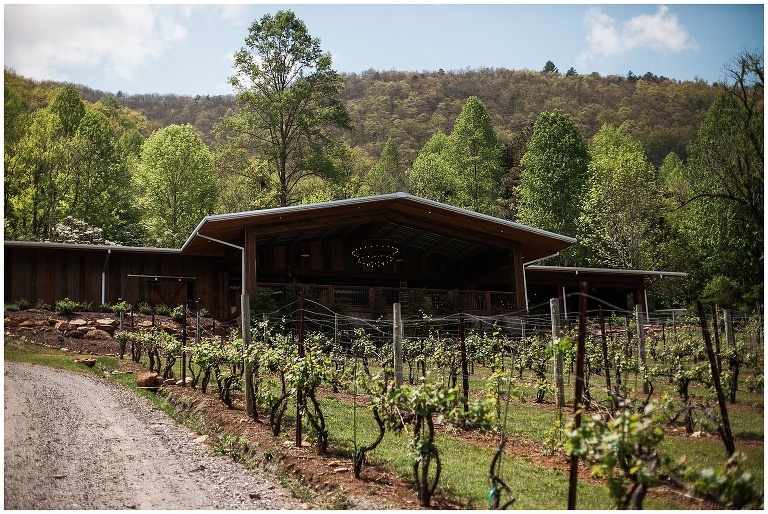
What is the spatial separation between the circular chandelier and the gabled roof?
33cm

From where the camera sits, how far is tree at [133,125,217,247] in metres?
34.6

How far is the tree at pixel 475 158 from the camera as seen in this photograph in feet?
127

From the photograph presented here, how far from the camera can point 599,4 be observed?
39.6 feet

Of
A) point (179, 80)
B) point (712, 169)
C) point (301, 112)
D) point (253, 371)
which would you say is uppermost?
point (301, 112)

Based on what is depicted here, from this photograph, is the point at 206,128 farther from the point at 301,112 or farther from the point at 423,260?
the point at 423,260

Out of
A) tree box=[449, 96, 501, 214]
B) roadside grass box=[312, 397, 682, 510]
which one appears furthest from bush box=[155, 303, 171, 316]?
tree box=[449, 96, 501, 214]

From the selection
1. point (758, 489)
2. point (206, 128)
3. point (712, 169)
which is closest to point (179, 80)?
point (758, 489)

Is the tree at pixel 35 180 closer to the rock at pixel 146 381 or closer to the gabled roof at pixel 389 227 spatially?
the gabled roof at pixel 389 227

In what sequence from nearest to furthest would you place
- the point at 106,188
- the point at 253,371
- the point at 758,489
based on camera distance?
the point at 758,489, the point at 253,371, the point at 106,188

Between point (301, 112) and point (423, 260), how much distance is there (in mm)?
9677

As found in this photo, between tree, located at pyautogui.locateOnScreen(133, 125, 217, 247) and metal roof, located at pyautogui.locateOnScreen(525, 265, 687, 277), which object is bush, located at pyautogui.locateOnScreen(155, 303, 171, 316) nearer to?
tree, located at pyautogui.locateOnScreen(133, 125, 217, 247)

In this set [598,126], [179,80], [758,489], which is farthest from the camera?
[598,126]

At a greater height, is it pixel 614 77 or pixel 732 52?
pixel 614 77

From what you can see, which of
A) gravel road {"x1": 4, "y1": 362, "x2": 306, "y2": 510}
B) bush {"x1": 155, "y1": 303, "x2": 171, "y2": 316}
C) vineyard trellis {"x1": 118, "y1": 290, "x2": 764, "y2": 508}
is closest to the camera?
vineyard trellis {"x1": 118, "y1": 290, "x2": 764, "y2": 508}
